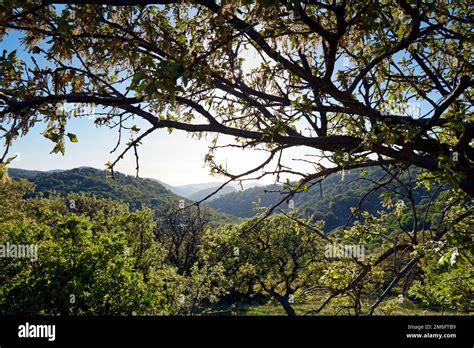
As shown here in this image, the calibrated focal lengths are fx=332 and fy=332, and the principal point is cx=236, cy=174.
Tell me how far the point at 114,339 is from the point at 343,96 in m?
3.20

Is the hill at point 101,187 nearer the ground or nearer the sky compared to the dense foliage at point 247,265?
nearer the sky

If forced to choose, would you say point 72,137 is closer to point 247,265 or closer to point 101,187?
point 247,265

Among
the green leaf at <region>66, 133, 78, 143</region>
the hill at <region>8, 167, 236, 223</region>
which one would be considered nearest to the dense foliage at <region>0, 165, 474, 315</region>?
the green leaf at <region>66, 133, 78, 143</region>

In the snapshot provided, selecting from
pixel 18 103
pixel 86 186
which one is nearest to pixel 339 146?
pixel 18 103

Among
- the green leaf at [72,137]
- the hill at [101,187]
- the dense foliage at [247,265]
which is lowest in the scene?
the dense foliage at [247,265]

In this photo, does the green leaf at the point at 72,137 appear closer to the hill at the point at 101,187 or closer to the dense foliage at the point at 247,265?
the dense foliage at the point at 247,265

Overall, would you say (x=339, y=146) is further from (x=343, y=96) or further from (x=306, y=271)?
(x=306, y=271)

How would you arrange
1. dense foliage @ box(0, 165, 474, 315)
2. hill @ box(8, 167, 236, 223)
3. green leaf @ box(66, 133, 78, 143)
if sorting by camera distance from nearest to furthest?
1. green leaf @ box(66, 133, 78, 143)
2. dense foliage @ box(0, 165, 474, 315)
3. hill @ box(8, 167, 236, 223)

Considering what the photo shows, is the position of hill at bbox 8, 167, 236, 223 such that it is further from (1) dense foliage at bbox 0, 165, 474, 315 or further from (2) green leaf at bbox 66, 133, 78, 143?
(2) green leaf at bbox 66, 133, 78, 143

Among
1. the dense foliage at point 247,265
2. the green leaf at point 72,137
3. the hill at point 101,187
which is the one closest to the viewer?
the green leaf at point 72,137

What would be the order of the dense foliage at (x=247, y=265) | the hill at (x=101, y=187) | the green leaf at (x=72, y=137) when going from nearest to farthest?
the green leaf at (x=72, y=137), the dense foliage at (x=247, y=265), the hill at (x=101, y=187)

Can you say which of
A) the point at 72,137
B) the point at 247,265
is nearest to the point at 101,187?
the point at 247,265

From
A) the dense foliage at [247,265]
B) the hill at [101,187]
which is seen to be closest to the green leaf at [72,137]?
the dense foliage at [247,265]

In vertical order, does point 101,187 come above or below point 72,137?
above
